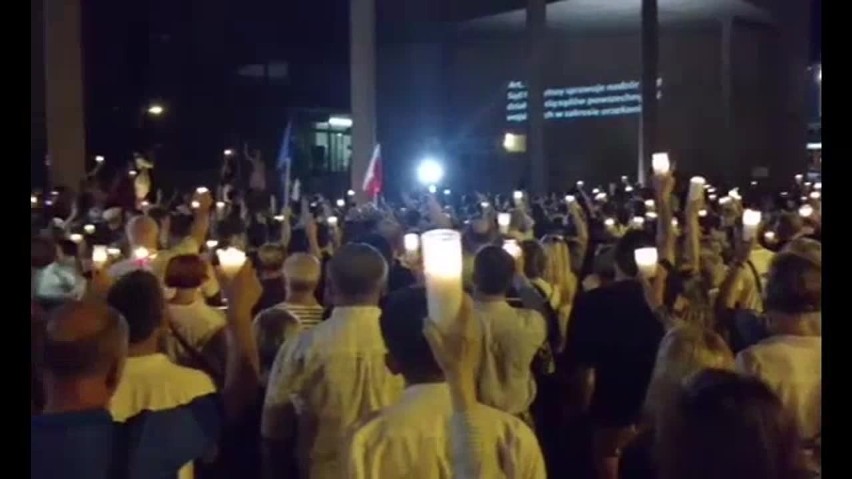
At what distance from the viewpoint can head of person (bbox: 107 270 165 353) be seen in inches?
183

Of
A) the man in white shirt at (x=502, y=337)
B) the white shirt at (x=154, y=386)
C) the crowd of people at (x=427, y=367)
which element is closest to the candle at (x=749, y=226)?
the crowd of people at (x=427, y=367)

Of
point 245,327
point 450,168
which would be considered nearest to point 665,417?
point 245,327

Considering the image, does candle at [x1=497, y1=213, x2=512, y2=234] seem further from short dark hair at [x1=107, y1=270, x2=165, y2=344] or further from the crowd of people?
short dark hair at [x1=107, y1=270, x2=165, y2=344]

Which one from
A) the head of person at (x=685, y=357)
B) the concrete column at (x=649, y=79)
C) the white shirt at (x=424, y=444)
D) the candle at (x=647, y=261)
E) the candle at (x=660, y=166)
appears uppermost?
the concrete column at (x=649, y=79)

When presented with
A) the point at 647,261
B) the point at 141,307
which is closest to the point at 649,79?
the point at 647,261

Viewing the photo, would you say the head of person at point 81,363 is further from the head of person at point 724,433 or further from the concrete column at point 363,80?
the concrete column at point 363,80

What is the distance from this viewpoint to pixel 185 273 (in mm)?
5969

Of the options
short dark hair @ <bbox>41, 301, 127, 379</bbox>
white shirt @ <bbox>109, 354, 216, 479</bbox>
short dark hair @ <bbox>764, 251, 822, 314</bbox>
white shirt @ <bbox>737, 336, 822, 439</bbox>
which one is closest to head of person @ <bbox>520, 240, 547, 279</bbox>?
short dark hair @ <bbox>764, 251, 822, 314</bbox>

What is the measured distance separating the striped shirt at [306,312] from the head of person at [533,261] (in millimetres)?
1585

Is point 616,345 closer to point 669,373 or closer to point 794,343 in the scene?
point 794,343

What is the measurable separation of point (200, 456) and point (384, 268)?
3.49 feet

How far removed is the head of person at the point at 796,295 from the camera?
4566 millimetres

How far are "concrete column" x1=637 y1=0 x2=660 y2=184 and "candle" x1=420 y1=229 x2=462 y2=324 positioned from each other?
24.1 m

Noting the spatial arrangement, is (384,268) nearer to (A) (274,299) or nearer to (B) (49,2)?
(A) (274,299)
